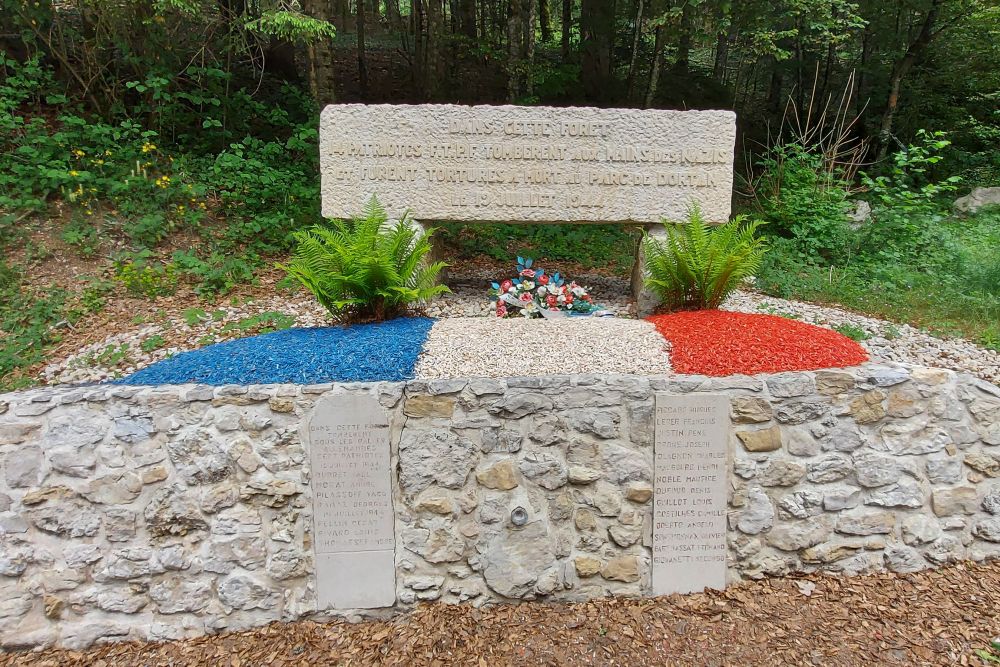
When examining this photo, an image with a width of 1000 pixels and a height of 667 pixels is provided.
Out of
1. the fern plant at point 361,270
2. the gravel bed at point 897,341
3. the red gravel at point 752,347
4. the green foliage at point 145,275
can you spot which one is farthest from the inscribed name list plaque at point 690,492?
the green foliage at point 145,275

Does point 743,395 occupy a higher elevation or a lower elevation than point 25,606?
higher

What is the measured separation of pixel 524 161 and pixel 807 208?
14.4 feet

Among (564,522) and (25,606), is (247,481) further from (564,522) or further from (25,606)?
(564,522)

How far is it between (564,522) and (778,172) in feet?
21.2

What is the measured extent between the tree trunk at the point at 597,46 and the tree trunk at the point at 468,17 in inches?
80.1

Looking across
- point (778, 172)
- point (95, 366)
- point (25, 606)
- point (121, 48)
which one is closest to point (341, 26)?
point (121, 48)

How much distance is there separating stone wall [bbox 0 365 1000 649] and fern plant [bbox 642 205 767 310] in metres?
1.09

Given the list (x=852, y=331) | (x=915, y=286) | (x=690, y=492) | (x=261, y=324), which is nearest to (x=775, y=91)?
(x=915, y=286)

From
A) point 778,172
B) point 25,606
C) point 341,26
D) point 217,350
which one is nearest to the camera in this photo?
point 25,606

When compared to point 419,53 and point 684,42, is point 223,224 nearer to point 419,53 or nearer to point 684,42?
point 419,53

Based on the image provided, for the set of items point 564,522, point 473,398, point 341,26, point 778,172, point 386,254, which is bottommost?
point 564,522

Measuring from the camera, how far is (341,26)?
1437cm

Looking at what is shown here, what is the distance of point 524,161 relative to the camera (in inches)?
171

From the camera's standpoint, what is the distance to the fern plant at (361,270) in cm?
330
